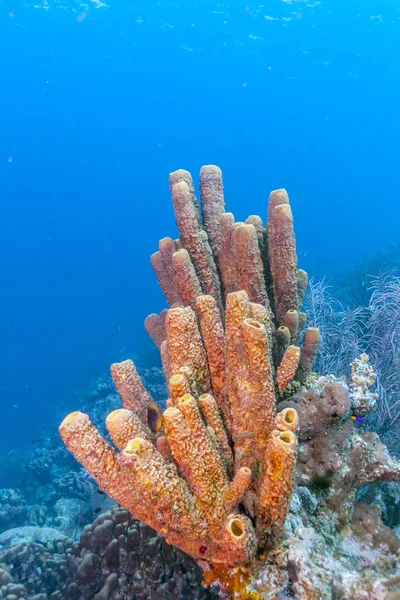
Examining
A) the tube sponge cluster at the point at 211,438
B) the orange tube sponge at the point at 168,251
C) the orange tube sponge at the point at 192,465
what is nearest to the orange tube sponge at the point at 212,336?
the tube sponge cluster at the point at 211,438

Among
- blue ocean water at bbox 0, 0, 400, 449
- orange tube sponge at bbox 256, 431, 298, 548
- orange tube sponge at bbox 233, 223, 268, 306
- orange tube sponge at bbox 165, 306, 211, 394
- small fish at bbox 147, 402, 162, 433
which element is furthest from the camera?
blue ocean water at bbox 0, 0, 400, 449

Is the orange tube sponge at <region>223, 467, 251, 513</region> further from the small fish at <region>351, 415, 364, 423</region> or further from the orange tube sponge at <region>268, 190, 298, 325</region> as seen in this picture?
the orange tube sponge at <region>268, 190, 298, 325</region>

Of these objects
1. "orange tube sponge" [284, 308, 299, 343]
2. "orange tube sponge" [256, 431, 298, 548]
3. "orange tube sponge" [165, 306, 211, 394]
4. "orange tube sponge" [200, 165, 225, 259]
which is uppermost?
"orange tube sponge" [200, 165, 225, 259]

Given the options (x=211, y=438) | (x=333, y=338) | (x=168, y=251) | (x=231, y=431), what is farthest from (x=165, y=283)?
(x=333, y=338)

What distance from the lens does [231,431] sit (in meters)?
2.24

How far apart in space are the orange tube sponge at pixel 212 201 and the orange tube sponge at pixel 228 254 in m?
0.24

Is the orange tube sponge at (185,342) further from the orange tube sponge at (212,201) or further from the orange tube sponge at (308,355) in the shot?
the orange tube sponge at (212,201)

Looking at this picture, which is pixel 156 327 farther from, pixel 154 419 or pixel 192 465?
pixel 192 465

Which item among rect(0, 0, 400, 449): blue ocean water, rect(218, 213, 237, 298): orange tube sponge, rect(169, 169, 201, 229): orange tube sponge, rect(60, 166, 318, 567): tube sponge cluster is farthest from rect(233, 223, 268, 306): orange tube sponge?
rect(0, 0, 400, 449): blue ocean water

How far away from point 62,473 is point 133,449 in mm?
11796

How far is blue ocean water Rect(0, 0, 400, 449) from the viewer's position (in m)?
37.2

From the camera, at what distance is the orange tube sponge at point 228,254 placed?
10.3 ft

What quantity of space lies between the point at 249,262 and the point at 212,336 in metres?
0.79

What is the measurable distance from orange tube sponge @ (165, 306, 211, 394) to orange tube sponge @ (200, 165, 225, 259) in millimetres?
1372
